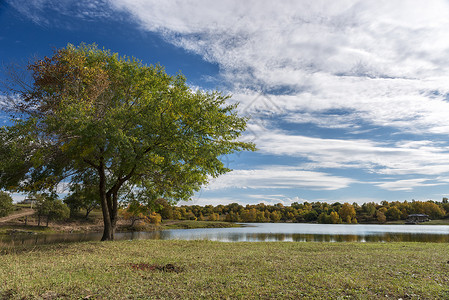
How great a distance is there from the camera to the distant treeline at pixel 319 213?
4724 inches

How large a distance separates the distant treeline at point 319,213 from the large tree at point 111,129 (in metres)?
85.3

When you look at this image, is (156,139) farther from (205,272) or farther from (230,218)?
(230,218)

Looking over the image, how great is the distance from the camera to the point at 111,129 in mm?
15062

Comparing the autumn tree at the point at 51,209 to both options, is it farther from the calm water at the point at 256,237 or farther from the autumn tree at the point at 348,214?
the autumn tree at the point at 348,214

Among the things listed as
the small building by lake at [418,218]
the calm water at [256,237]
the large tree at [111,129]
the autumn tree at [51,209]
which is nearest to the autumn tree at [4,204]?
the autumn tree at [51,209]

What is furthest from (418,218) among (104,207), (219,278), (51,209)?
(219,278)

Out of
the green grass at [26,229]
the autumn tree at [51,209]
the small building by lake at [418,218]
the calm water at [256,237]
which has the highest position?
the autumn tree at [51,209]

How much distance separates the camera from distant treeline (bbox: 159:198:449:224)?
120000 millimetres

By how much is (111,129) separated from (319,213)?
13653 centimetres

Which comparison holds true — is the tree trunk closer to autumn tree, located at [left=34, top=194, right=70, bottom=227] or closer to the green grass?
autumn tree, located at [left=34, top=194, right=70, bottom=227]

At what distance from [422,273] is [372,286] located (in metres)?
3.12

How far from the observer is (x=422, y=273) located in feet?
30.9

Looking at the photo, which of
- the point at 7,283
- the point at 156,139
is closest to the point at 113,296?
the point at 7,283

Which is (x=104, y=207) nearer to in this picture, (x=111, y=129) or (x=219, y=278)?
(x=111, y=129)
